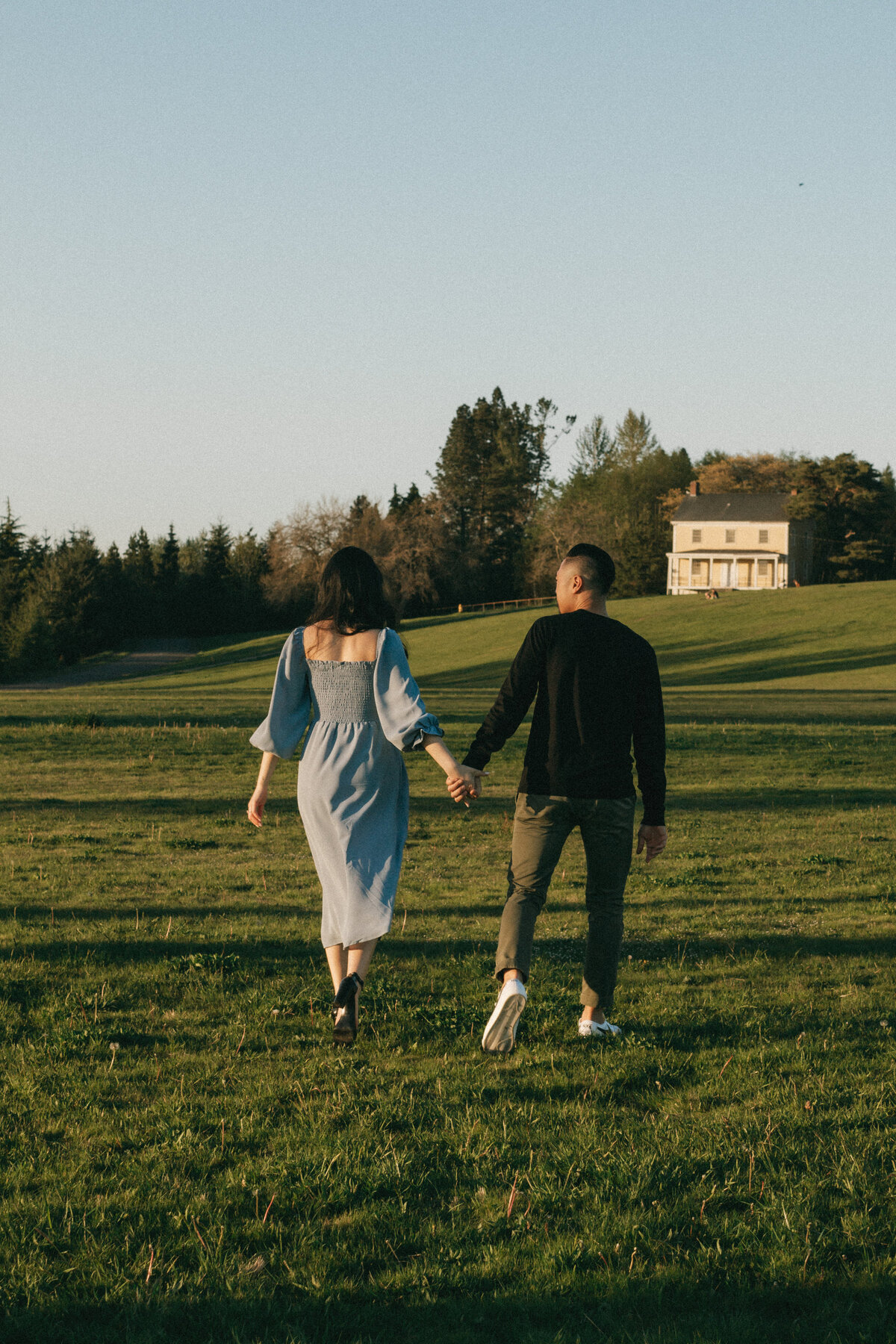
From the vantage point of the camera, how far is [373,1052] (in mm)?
5273

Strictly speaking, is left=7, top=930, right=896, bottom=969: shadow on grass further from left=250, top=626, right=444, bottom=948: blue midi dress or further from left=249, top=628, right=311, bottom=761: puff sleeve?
left=249, top=628, right=311, bottom=761: puff sleeve

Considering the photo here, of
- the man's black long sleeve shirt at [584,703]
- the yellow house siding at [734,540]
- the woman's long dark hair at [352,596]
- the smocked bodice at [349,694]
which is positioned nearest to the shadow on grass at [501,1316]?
the man's black long sleeve shirt at [584,703]

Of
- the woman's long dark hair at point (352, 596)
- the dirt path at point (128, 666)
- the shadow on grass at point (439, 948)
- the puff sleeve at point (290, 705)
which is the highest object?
the woman's long dark hair at point (352, 596)

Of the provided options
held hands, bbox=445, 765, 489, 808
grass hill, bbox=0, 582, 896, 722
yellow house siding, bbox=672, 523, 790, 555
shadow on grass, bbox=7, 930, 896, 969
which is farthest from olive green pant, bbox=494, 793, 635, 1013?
yellow house siding, bbox=672, 523, 790, 555

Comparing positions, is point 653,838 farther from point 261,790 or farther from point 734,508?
point 734,508

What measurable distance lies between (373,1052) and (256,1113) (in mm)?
870

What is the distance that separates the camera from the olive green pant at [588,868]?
540 cm

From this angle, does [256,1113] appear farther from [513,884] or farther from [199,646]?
[199,646]

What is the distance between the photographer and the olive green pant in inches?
213

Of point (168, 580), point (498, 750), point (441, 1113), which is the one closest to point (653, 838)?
point (498, 750)

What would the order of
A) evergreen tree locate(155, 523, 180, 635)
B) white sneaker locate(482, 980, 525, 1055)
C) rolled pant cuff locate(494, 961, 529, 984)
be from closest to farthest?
1. white sneaker locate(482, 980, 525, 1055)
2. rolled pant cuff locate(494, 961, 529, 984)
3. evergreen tree locate(155, 523, 180, 635)

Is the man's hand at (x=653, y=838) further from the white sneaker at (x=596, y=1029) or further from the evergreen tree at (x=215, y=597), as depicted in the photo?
the evergreen tree at (x=215, y=597)

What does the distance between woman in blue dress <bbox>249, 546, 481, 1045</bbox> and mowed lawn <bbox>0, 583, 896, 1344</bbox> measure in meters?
0.59

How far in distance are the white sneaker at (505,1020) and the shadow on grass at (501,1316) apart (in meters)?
A: 1.87
